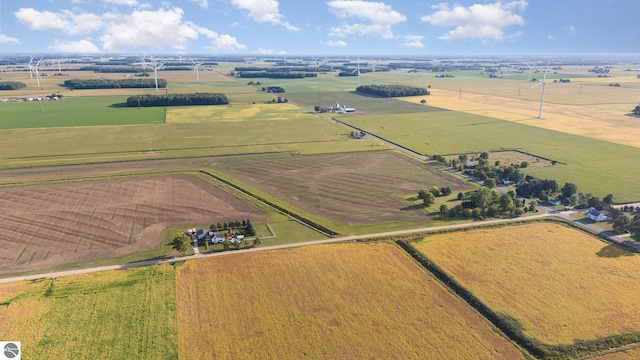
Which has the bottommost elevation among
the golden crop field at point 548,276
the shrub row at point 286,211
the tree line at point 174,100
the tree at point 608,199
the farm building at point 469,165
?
the golden crop field at point 548,276

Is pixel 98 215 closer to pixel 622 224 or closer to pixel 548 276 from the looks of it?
pixel 548 276

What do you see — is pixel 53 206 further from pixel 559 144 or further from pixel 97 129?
pixel 559 144

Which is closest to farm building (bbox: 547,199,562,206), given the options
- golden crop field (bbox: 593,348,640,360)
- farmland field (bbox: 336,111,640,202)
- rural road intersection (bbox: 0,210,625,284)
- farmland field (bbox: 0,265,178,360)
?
rural road intersection (bbox: 0,210,625,284)

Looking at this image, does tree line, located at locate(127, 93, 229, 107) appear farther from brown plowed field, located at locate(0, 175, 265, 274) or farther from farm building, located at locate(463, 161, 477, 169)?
farm building, located at locate(463, 161, 477, 169)

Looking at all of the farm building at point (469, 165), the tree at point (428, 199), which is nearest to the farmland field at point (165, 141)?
the farm building at point (469, 165)

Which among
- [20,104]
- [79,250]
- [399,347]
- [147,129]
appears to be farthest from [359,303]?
[20,104]

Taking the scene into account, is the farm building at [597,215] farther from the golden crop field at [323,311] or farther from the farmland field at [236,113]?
the farmland field at [236,113]
